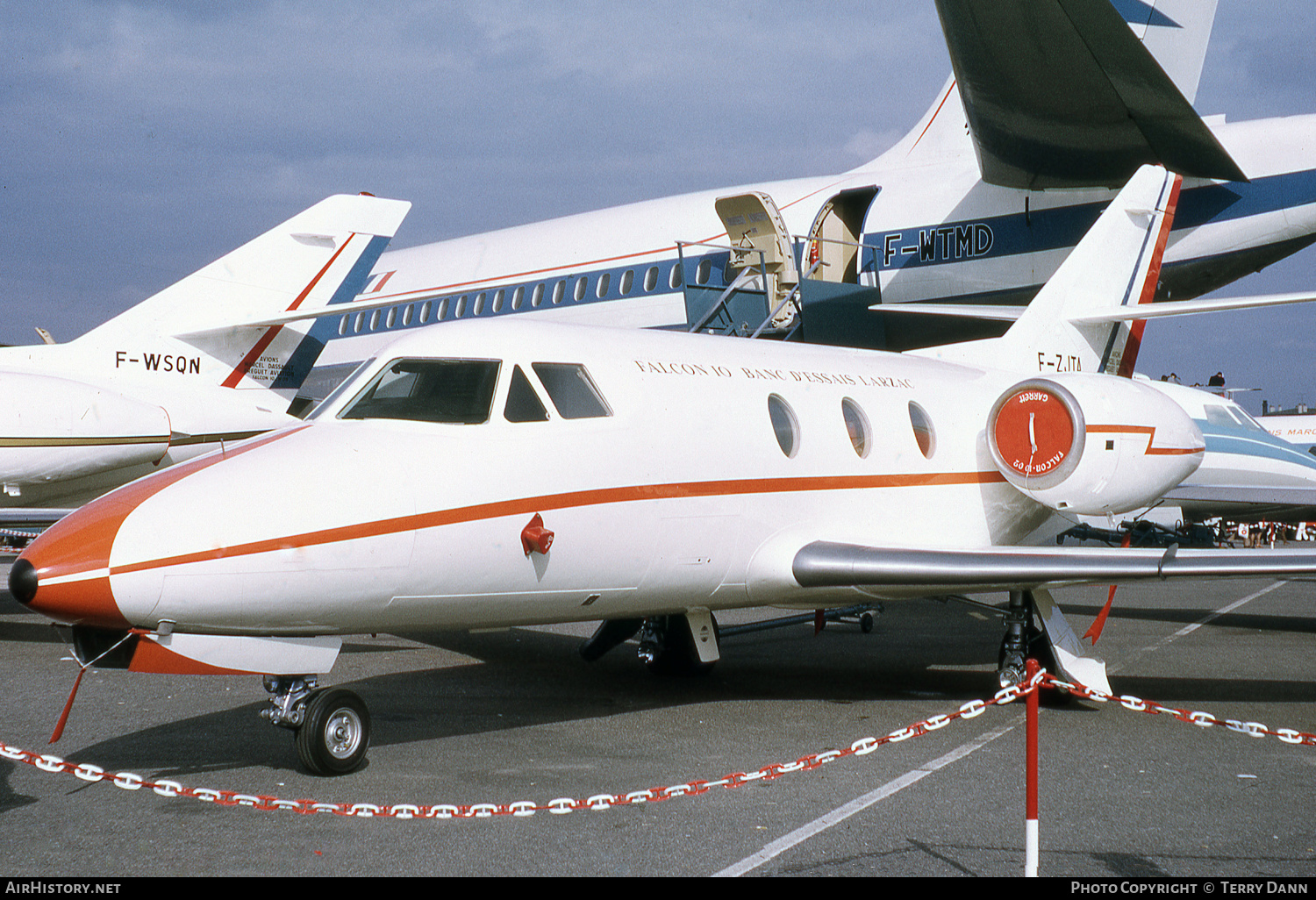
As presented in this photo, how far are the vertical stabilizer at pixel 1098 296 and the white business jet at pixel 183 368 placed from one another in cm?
778

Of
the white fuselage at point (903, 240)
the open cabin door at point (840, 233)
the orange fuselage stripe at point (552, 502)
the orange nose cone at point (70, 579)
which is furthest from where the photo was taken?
the open cabin door at point (840, 233)

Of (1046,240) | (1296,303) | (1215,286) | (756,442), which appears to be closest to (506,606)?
(756,442)

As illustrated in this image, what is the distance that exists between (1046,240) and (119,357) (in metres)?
11.0

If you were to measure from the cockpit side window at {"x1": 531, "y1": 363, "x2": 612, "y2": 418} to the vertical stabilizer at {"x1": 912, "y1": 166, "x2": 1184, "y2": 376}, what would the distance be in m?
4.65

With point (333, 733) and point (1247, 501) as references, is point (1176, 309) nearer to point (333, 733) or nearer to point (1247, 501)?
point (1247, 501)

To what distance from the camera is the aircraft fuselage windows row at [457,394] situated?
19.8 ft

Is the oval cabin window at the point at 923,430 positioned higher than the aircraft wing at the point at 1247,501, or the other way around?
the aircraft wing at the point at 1247,501

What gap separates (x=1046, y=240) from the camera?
1366 centimetres

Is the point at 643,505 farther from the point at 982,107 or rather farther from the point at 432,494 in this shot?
the point at 982,107

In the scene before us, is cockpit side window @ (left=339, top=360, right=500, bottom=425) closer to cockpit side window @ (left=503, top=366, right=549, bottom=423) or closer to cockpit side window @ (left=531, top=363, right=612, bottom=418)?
cockpit side window @ (left=503, top=366, right=549, bottom=423)

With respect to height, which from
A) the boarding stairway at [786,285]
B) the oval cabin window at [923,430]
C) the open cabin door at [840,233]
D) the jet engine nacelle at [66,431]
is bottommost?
the oval cabin window at [923,430]

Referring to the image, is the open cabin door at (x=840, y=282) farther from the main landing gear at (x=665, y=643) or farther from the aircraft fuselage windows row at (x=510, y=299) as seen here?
the main landing gear at (x=665, y=643)

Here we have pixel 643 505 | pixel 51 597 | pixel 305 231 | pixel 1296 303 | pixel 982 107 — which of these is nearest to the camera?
pixel 51 597

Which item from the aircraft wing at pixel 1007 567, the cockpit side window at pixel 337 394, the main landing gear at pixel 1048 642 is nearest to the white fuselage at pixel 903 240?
the cockpit side window at pixel 337 394
